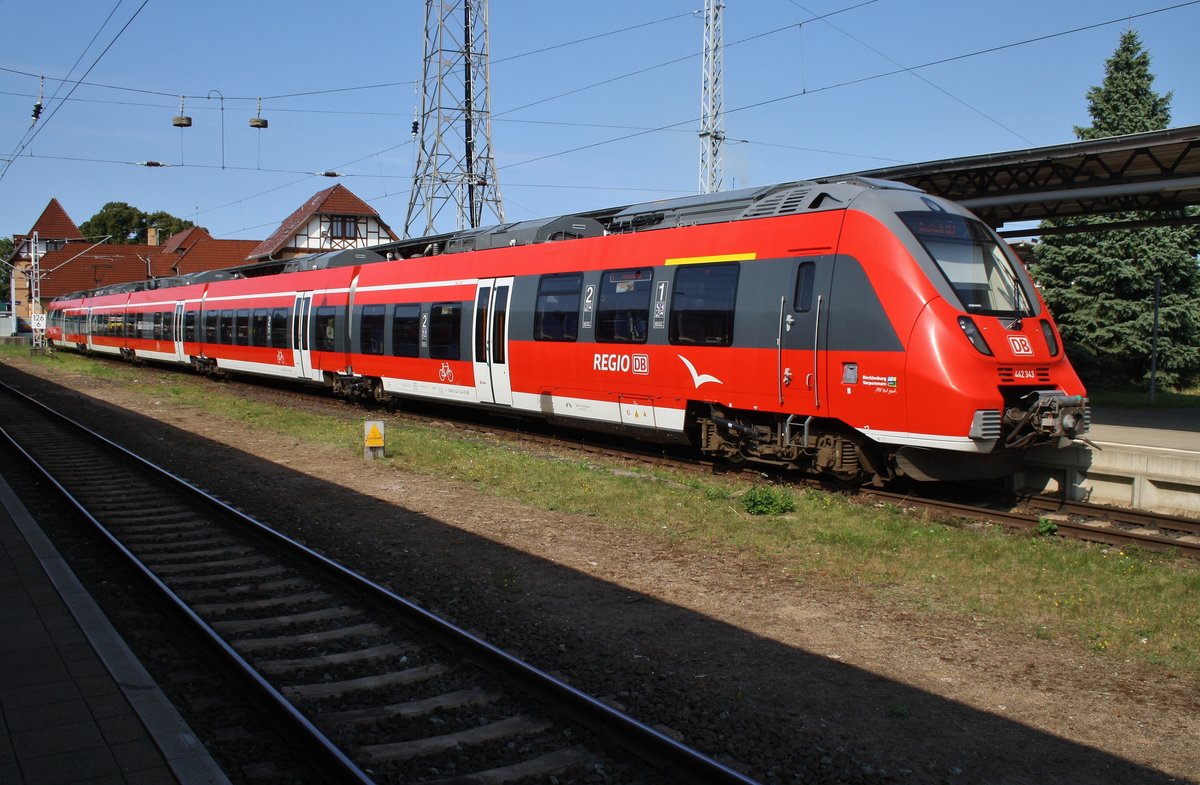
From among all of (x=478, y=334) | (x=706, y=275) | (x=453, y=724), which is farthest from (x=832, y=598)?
(x=478, y=334)

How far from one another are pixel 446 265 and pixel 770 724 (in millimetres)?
14280

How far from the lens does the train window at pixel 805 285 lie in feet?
35.2

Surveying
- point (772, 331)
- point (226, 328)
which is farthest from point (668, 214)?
point (226, 328)

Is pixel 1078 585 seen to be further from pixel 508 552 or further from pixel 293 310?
pixel 293 310

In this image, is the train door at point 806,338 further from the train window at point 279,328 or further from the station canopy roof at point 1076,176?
the train window at point 279,328

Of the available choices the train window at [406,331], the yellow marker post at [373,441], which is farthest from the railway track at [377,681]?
the train window at [406,331]

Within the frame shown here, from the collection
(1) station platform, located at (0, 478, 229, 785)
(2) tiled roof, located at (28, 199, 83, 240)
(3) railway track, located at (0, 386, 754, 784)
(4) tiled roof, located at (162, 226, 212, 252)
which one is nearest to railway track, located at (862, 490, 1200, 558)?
(3) railway track, located at (0, 386, 754, 784)

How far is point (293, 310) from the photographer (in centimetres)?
2450

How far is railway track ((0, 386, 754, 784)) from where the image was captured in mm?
4562

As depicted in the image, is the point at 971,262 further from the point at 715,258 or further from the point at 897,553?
the point at 897,553

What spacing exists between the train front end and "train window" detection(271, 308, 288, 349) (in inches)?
736

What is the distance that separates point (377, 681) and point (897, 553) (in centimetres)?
512

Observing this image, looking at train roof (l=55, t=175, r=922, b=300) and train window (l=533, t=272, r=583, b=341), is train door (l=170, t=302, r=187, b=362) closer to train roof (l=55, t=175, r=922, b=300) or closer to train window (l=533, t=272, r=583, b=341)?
train roof (l=55, t=175, r=922, b=300)

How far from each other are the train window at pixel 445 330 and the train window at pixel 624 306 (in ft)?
14.5
